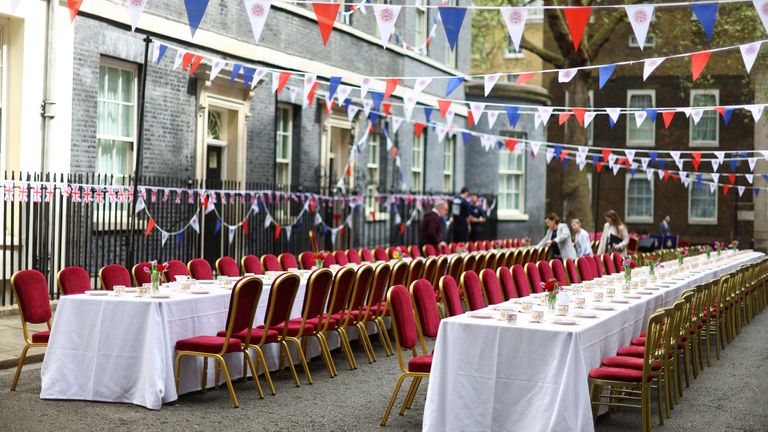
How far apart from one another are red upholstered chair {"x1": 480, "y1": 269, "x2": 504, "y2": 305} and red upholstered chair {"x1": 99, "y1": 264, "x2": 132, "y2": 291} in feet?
11.4

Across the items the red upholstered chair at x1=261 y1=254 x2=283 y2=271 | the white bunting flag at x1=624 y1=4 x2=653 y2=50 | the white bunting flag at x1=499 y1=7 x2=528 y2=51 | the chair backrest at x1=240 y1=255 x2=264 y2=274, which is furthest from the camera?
the red upholstered chair at x1=261 y1=254 x2=283 y2=271

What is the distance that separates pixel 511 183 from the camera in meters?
30.1

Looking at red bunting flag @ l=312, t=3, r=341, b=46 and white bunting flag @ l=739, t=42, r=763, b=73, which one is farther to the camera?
white bunting flag @ l=739, t=42, r=763, b=73

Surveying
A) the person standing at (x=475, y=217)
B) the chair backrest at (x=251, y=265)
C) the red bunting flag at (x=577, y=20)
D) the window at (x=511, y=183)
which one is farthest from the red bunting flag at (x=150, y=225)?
the window at (x=511, y=183)

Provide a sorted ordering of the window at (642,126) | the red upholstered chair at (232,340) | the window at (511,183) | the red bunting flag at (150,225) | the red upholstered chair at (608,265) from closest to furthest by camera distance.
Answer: the red upholstered chair at (232,340), the red bunting flag at (150,225), the red upholstered chair at (608,265), the window at (511,183), the window at (642,126)

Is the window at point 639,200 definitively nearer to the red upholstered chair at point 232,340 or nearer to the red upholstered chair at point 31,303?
the red upholstered chair at point 232,340

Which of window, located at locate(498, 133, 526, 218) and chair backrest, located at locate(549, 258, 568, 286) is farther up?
window, located at locate(498, 133, 526, 218)

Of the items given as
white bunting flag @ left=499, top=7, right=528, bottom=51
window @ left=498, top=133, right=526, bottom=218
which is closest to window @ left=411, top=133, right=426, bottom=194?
window @ left=498, top=133, right=526, bottom=218

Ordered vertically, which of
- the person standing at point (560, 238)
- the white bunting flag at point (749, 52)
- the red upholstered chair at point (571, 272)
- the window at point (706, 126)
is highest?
the window at point (706, 126)

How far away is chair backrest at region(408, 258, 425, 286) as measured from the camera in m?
11.5

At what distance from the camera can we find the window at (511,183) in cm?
2978

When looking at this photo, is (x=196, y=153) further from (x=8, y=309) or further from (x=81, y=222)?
(x=8, y=309)

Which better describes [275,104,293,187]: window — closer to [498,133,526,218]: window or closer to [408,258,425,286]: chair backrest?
[408,258,425,286]: chair backrest

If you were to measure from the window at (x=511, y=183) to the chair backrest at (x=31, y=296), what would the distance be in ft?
71.2
